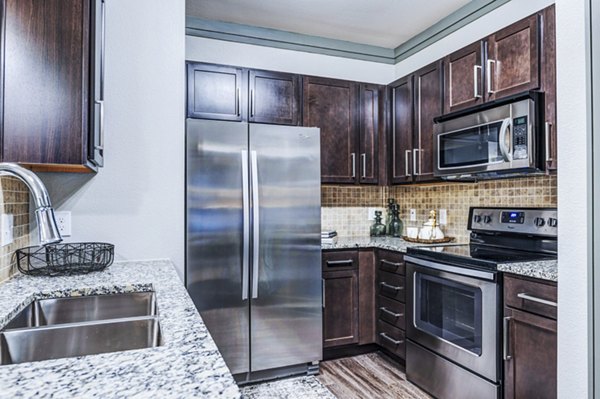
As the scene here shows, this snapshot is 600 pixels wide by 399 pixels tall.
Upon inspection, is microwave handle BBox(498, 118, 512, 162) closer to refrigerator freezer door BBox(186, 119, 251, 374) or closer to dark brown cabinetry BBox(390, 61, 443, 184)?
dark brown cabinetry BBox(390, 61, 443, 184)

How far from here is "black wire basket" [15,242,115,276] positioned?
1.63 metres

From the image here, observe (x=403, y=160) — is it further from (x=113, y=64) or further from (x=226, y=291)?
(x=113, y=64)

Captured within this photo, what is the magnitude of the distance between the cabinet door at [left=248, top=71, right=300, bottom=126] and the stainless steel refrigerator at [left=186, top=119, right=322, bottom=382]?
0.39 m

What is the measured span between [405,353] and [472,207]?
3.69 ft

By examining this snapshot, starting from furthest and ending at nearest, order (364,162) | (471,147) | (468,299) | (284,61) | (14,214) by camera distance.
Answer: (284,61) → (364,162) → (471,147) → (468,299) → (14,214)

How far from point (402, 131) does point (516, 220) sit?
1.11 m

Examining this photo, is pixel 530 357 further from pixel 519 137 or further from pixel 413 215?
pixel 413 215

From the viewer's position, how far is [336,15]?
10.2ft

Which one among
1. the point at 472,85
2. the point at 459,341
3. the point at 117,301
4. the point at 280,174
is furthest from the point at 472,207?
the point at 117,301

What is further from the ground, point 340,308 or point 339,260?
point 339,260

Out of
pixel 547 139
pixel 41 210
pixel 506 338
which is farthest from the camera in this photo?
pixel 547 139

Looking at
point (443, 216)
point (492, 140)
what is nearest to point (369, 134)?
point (443, 216)

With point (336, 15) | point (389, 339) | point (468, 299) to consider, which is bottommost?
point (389, 339)

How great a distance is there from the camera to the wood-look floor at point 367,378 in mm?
2467
